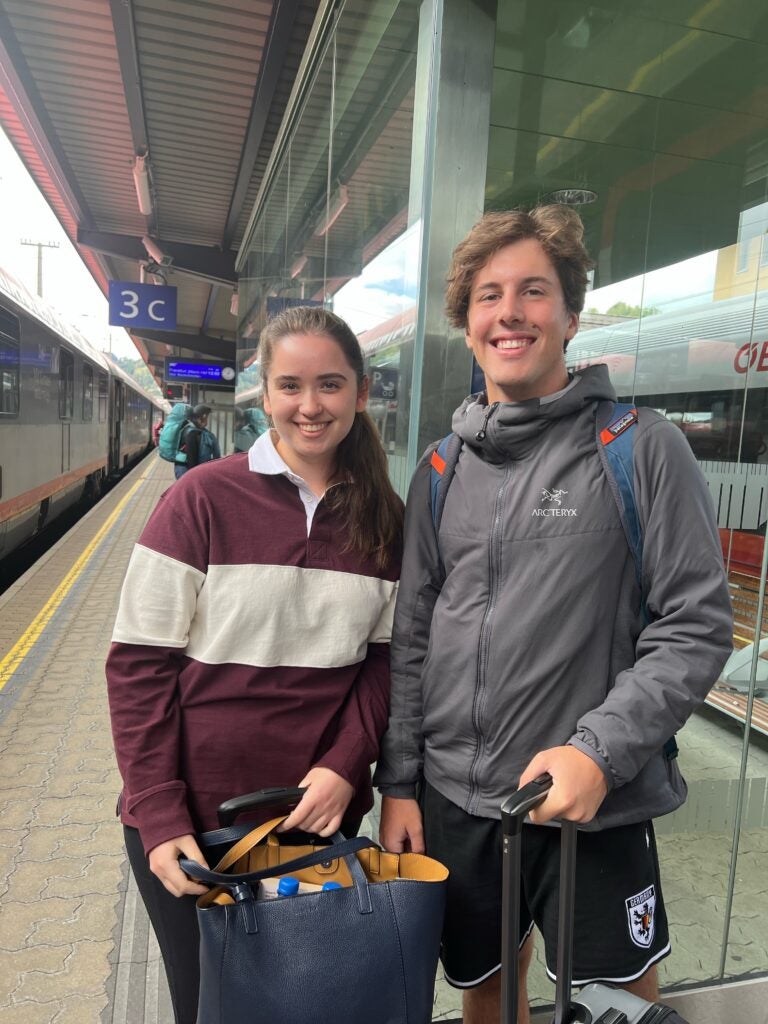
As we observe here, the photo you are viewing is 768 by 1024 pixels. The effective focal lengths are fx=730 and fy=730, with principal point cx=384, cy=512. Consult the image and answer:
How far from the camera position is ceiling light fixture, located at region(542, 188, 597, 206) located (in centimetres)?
340

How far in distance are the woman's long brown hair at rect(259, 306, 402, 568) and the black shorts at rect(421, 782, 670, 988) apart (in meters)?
0.61

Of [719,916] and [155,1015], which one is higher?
[719,916]

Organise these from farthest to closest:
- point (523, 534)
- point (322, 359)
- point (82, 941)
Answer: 1. point (82, 941)
2. point (322, 359)
3. point (523, 534)

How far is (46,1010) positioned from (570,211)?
9.55 ft

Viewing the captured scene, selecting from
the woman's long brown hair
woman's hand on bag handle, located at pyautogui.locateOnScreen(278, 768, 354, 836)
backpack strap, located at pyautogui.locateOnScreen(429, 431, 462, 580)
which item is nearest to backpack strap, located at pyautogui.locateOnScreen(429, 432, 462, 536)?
backpack strap, located at pyautogui.locateOnScreen(429, 431, 462, 580)

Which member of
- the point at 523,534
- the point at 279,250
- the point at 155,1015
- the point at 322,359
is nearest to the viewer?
the point at 523,534

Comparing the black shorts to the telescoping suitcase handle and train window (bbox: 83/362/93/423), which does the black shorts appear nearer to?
the telescoping suitcase handle

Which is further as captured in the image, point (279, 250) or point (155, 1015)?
point (279, 250)

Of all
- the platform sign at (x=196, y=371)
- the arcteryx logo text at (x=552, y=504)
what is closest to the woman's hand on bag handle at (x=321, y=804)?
the arcteryx logo text at (x=552, y=504)

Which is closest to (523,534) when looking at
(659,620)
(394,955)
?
(659,620)

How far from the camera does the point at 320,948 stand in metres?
1.30

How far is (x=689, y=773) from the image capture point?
2.82m

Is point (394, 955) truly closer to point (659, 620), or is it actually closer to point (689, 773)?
point (659, 620)

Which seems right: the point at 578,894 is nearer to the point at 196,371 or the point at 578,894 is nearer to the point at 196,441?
the point at 196,441
